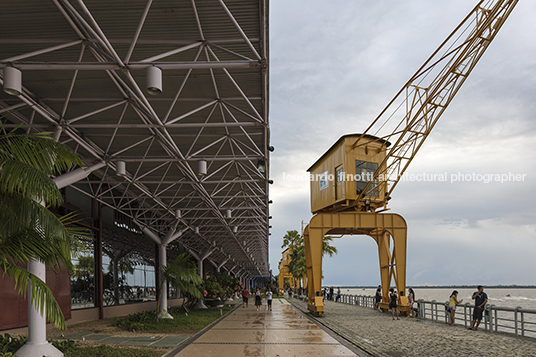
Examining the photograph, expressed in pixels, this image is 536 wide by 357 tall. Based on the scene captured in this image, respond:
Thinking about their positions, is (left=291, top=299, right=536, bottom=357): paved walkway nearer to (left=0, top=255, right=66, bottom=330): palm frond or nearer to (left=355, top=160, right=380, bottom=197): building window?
(left=0, top=255, right=66, bottom=330): palm frond

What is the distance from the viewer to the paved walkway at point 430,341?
1288 cm

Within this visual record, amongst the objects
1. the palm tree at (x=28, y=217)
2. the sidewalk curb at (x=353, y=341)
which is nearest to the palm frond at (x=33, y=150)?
the palm tree at (x=28, y=217)

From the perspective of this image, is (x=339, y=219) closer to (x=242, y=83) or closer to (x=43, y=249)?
(x=242, y=83)

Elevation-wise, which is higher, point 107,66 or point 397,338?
point 107,66

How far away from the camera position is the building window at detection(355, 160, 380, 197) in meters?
29.6

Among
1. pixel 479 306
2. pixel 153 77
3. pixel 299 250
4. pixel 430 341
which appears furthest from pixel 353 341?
pixel 299 250

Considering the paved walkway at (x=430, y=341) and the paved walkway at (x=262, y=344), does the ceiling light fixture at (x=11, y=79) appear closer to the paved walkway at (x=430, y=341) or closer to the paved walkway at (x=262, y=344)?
the paved walkway at (x=262, y=344)

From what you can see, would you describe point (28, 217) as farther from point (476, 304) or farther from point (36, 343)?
point (476, 304)

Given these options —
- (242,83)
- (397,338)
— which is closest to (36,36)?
(242,83)

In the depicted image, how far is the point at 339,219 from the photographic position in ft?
93.2

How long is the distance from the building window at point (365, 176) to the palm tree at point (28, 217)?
23.6m

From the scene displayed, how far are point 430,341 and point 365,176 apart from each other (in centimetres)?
1563

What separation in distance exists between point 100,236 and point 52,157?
1792 centimetres

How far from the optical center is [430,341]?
1523cm
